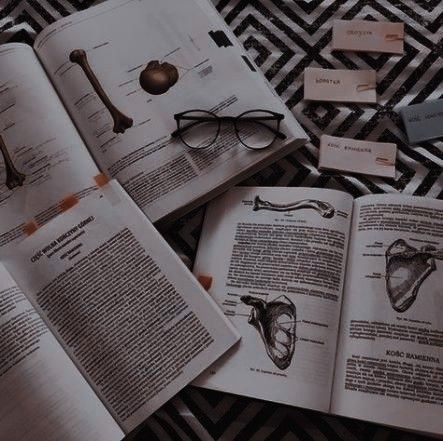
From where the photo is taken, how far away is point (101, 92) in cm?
66

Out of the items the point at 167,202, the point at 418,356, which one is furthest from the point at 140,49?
the point at 418,356

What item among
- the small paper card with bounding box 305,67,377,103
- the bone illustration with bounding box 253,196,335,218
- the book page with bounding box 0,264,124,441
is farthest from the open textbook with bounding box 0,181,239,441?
the small paper card with bounding box 305,67,377,103

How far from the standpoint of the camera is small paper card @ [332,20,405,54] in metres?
0.73

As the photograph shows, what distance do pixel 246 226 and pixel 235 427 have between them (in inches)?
7.6

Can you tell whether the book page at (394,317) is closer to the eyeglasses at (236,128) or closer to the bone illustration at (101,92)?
→ the eyeglasses at (236,128)

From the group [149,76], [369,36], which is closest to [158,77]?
[149,76]

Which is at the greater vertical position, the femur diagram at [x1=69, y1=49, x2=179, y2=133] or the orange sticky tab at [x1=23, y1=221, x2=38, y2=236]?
the femur diagram at [x1=69, y1=49, x2=179, y2=133]

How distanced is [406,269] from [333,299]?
2.9 inches

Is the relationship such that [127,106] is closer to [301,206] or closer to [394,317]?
[301,206]

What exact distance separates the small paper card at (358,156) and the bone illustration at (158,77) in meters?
0.18

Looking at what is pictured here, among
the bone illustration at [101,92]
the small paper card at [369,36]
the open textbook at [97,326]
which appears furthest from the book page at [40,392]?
the small paper card at [369,36]

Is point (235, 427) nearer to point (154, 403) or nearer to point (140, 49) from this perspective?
point (154, 403)

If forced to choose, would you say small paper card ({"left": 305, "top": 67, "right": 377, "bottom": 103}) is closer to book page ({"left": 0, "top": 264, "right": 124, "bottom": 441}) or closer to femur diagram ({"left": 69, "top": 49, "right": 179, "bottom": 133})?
femur diagram ({"left": 69, "top": 49, "right": 179, "bottom": 133})

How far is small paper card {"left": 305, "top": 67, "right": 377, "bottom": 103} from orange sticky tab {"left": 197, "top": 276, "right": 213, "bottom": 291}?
9.3 inches
